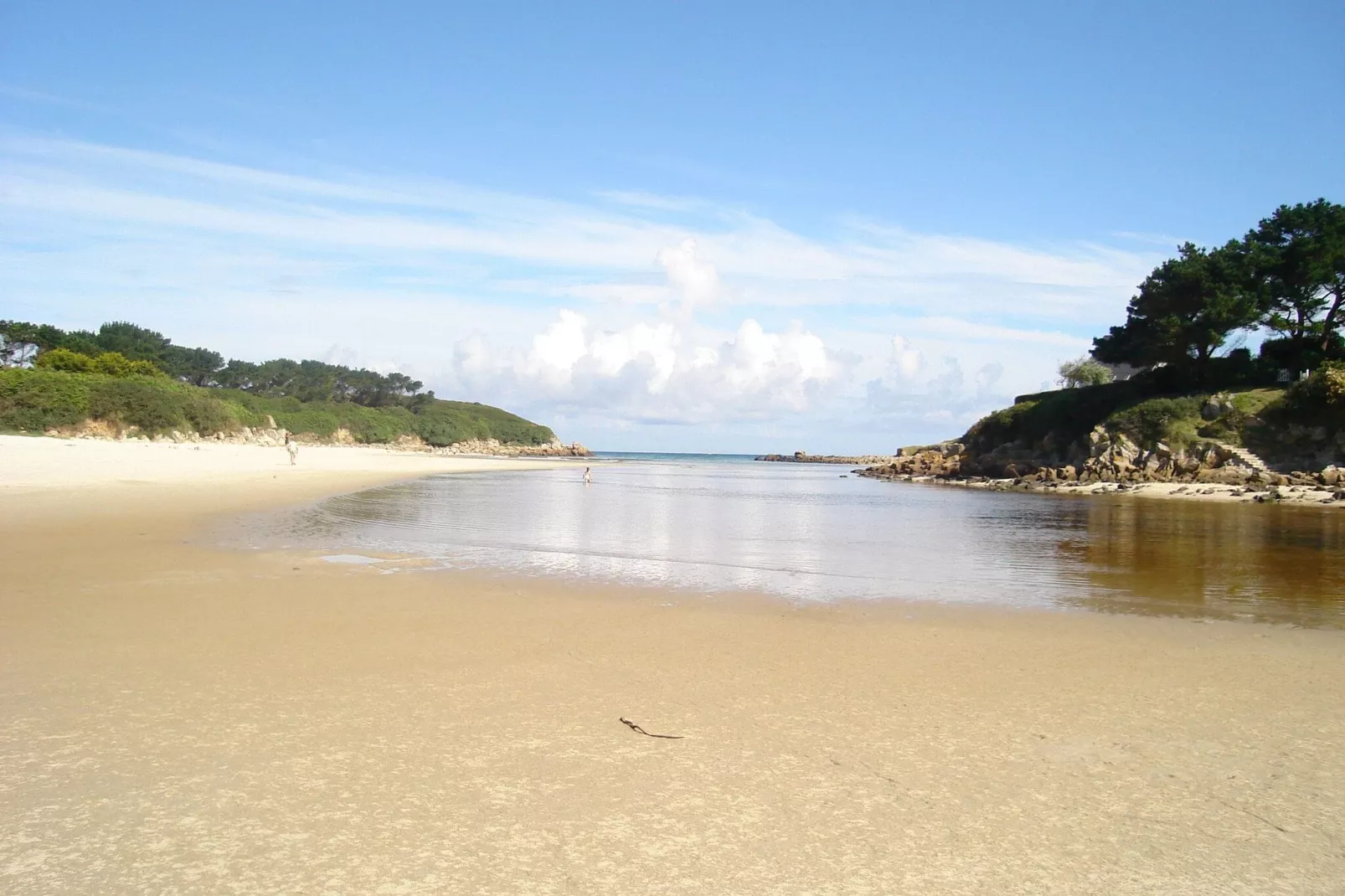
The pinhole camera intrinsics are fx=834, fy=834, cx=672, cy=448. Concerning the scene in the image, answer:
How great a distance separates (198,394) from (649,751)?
71.8 metres

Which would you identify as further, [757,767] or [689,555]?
[689,555]

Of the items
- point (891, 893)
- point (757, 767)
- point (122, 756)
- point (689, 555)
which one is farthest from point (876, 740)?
point (689, 555)

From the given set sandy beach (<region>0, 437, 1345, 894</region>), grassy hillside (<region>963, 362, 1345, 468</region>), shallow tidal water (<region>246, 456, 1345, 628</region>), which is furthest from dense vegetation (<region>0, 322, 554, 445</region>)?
grassy hillside (<region>963, 362, 1345, 468</region>)

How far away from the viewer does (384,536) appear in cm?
1650

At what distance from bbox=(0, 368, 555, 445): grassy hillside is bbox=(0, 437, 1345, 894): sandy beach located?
4768 centimetres

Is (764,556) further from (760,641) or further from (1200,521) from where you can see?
(1200,521)

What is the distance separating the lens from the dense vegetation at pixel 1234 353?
4497cm

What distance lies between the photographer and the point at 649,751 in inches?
191

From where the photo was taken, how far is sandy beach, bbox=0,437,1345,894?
3531mm

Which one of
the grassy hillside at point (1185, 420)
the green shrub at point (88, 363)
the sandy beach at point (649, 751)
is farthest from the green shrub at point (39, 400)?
the grassy hillside at point (1185, 420)

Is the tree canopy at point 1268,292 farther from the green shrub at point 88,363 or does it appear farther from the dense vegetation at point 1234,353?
the green shrub at point 88,363

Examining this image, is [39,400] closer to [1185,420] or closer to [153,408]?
[153,408]

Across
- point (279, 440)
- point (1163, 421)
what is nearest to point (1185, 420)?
point (1163, 421)

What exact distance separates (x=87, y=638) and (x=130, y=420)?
178 ft
